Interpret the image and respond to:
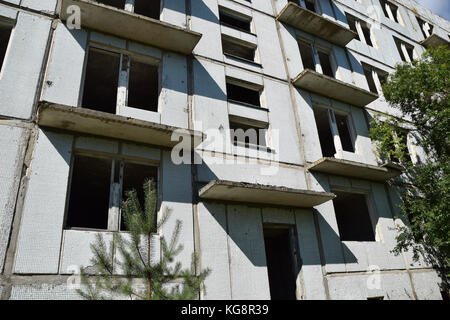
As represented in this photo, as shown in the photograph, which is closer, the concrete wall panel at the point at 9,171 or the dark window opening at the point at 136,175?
the concrete wall panel at the point at 9,171

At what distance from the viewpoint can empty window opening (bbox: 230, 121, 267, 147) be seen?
9984 millimetres

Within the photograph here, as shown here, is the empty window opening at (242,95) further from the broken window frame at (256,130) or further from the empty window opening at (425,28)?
the empty window opening at (425,28)

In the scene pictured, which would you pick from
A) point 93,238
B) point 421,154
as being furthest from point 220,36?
point 421,154

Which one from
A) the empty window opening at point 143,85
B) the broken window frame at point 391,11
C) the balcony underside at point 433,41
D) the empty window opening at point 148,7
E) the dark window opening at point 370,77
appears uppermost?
the broken window frame at point 391,11

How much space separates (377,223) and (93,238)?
9624mm

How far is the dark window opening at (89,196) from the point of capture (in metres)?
10.2

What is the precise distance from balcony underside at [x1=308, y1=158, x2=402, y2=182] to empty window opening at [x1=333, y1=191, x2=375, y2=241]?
3.29 feet

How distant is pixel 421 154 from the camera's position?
14445 mm

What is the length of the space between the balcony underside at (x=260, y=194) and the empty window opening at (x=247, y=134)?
1.95 meters

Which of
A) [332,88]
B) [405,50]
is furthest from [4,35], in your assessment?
[405,50]

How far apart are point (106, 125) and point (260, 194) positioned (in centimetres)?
432

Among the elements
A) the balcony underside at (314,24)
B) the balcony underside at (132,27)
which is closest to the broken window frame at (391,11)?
the balcony underside at (314,24)

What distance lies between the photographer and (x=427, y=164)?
1232cm
